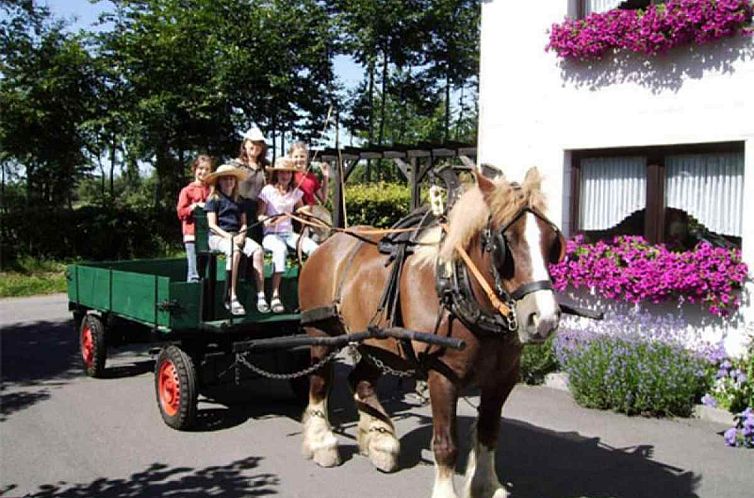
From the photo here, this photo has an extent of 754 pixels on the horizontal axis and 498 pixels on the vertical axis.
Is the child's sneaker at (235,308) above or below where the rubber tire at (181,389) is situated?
above

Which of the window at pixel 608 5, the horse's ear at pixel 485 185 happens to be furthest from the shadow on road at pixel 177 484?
the window at pixel 608 5

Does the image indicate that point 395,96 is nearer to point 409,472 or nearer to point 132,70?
point 132,70

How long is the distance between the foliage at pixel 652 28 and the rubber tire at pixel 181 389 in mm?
5821

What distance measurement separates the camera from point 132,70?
20.0 metres

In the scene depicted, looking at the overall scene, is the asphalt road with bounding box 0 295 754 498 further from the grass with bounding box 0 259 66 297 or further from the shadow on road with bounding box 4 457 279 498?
the grass with bounding box 0 259 66 297

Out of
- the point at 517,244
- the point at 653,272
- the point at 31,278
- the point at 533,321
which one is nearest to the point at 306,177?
the point at 517,244

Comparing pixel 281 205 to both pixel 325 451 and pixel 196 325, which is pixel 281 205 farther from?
pixel 325 451

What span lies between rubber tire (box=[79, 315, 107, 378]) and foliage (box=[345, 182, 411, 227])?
384 inches

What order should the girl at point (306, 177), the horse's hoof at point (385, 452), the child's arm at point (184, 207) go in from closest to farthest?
the horse's hoof at point (385, 452), the girl at point (306, 177), the child's arm at point (184, 207)

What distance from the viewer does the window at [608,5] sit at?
854 cm

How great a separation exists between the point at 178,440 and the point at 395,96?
19421mm

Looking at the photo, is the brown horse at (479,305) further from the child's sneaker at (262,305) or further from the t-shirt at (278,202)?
the t-shirt at (278,202)

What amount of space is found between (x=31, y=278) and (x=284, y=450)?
1336cm

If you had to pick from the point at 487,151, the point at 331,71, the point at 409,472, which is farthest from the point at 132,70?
the point at 409,472
